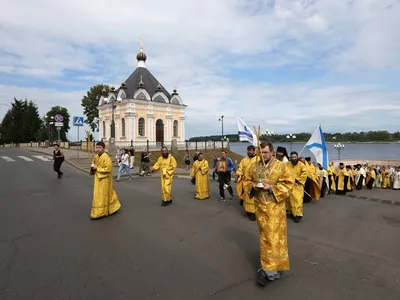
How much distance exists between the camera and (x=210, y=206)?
8.82m

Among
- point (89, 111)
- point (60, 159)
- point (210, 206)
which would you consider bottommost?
point (210, 206)

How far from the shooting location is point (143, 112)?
40.2 meters

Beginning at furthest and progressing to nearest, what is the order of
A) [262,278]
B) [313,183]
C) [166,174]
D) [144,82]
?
1. [144,82]
2. [166,174]
3. [313,183]
4. [262,278]

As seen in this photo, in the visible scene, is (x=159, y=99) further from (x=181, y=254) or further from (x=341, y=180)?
(x=181, y=254)

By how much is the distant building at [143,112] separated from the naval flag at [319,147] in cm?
2683

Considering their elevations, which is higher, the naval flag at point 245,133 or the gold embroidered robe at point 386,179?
the naval flag at point 245,133

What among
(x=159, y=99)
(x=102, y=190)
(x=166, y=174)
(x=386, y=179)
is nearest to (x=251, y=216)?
(x=166, y=174)

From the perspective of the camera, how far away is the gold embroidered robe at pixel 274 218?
402 cm

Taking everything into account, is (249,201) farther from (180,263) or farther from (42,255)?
(42,255)

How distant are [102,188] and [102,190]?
48 millimetres

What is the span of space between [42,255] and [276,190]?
12.7ft

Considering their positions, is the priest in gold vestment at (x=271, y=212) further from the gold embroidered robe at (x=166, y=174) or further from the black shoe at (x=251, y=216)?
the gold embroidered robe at (x=166, y=174)

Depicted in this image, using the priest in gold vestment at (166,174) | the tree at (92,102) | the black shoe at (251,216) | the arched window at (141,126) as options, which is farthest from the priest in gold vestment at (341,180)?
the tree at (92,102)

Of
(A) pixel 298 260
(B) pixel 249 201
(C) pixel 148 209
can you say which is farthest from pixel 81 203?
Result: (A) pixel 298 260
